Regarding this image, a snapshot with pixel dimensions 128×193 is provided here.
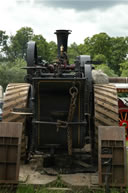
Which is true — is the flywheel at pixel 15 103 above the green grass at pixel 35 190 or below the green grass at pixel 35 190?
above

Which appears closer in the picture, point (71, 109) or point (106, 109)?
point (71, 109)

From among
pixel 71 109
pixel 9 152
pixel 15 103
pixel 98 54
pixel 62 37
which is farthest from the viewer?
pixel 98 54

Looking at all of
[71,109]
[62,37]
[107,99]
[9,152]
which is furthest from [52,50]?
[9,152]

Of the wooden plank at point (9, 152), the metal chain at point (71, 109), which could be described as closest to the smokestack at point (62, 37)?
the metal chain at point (71, 109)

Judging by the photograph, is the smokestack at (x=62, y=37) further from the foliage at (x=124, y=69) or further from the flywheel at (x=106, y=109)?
the foliage at (x=124, y=69)

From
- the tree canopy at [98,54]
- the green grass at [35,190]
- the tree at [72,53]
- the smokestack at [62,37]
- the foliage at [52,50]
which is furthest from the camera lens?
the foliage at [52,50]

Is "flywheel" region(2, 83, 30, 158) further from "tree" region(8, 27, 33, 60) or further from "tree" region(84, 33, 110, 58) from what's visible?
"tree" region(8, 27, 33, 60)

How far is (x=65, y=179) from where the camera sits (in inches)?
176

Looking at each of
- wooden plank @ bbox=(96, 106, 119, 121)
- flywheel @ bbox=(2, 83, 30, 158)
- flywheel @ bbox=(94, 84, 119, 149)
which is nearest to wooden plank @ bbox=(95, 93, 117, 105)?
flywheel @ bbox=(94, 84, 119, 149)

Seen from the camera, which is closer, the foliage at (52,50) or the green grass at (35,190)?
the green grass at (35,190)

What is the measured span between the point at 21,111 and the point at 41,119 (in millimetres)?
501

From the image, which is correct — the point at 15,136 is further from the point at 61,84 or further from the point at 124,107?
the point at 124,107

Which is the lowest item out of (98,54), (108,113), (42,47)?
(108,113)

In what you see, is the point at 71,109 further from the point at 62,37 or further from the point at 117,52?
the point at 117,52
